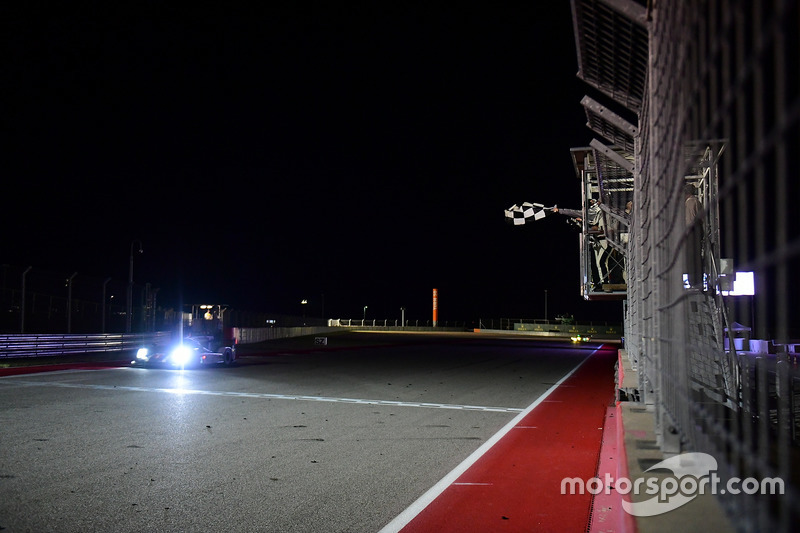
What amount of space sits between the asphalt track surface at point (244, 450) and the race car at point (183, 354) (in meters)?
2.80

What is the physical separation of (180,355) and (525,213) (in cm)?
1307

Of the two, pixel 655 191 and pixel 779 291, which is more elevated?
pixel 655 191

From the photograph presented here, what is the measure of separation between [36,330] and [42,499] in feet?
78.2

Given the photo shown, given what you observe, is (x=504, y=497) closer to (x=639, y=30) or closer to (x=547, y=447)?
(x=547, y=447)

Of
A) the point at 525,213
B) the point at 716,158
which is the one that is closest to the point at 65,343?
the point at 525,213

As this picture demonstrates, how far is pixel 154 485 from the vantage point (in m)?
5.32

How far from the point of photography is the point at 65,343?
23.8 m

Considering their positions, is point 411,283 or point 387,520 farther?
point 411,283

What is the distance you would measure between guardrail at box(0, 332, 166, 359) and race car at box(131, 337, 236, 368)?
661 cm

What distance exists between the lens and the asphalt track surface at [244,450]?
4.55 meters

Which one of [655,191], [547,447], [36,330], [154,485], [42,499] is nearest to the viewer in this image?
[655,191]

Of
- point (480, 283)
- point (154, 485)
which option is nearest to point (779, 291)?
point (154, 485)

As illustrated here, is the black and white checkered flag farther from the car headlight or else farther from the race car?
the car headlight

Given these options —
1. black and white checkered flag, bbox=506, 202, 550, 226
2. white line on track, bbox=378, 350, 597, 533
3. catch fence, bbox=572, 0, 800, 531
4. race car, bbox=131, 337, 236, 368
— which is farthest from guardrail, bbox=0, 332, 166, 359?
catch fence, bbox=572, 0, 800, 531
